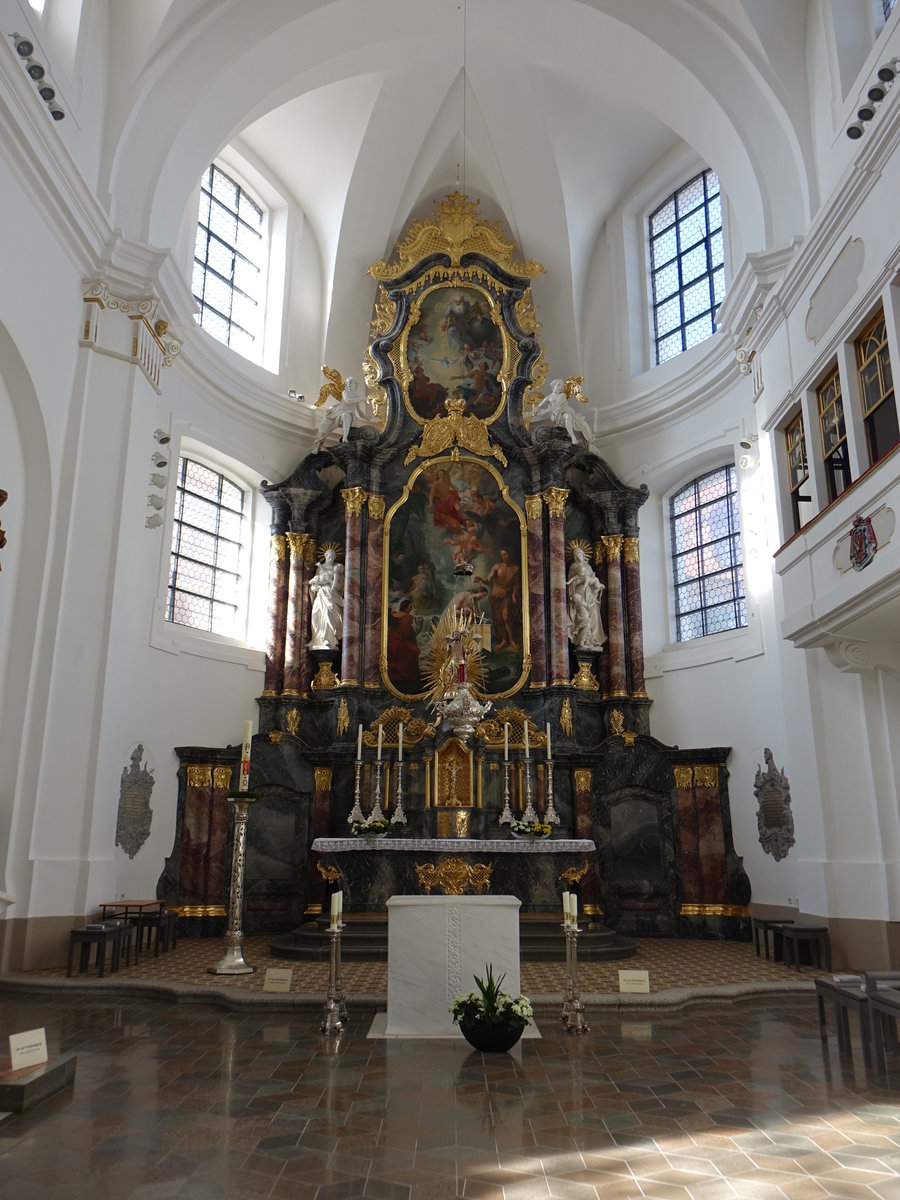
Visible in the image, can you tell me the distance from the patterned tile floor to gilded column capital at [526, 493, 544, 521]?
8.65 metres

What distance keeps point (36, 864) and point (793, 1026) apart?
7.72m

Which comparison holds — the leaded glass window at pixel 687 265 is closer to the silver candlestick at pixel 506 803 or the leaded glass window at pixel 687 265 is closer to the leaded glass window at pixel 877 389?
the leaded glass window at pixel 877 389

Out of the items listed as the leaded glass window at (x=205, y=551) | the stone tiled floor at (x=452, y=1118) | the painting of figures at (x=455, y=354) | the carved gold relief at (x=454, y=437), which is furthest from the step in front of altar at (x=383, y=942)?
the painting of figures at (x=455, y=354)

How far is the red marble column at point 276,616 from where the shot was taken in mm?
14898

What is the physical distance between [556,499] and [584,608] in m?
1.84

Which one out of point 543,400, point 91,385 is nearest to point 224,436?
point 91,385

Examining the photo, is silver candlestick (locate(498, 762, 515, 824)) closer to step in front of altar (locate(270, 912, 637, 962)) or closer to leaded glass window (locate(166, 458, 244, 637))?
step in front of altar (locate(270, 912, 637, 962))

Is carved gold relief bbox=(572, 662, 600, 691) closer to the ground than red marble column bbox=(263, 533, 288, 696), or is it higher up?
closer to the ground

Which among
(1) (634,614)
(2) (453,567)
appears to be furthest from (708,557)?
(2) (453,567)

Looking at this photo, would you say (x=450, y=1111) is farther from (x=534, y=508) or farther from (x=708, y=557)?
(x=708, y=557)

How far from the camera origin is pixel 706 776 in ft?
45.0

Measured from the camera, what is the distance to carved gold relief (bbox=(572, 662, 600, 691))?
580 inches

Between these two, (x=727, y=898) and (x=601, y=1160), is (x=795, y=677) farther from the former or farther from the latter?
(x=601, y=1160)

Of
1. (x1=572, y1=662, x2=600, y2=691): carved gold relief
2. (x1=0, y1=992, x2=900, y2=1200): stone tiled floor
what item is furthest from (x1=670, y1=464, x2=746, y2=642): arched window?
(x1=0, y1=992, x2=900, y2=1200): stone tiled floor
